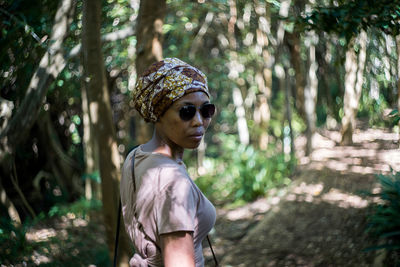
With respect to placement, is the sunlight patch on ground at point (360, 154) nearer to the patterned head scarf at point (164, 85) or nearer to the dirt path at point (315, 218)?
the dirt path at point (315, 218)

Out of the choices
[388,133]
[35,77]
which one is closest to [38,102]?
[35,77]

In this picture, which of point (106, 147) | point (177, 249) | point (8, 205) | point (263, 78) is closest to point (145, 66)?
point (106, 147)

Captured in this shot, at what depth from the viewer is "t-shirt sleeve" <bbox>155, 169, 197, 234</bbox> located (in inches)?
55.4

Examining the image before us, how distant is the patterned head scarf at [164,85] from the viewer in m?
1.67

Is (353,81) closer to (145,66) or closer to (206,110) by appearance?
(145,66)

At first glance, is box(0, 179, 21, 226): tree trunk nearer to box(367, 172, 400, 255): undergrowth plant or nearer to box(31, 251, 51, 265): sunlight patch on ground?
box(31, 251, 51, 265): sunlight patch on ground

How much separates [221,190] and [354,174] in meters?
3.35

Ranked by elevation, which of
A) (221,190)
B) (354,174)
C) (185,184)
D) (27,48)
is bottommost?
(221,190)

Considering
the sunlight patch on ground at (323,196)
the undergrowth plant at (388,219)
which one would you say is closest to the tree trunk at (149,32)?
the undergrowth plant at (388,219)

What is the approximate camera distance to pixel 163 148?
1729 mm

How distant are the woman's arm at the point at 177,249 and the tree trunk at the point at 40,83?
8.97 feet

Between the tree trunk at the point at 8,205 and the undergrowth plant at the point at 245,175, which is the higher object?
the tree trunk at the point at 8,205

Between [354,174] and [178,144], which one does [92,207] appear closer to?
[354,174]

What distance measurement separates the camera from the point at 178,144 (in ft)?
5.63
